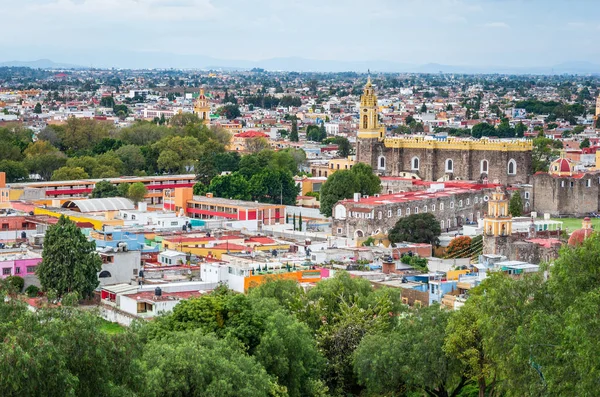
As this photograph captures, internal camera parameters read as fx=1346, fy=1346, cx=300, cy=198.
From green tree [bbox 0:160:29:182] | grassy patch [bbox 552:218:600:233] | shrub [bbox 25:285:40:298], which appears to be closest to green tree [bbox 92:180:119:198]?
green tree [bbox 0:160:29:182]

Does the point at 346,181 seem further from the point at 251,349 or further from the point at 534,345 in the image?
the point at 534,345

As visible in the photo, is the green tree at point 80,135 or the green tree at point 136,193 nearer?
the green tree at point 136,193

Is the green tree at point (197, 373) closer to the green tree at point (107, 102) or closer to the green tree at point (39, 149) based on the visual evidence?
the green tree at point (39, 149)

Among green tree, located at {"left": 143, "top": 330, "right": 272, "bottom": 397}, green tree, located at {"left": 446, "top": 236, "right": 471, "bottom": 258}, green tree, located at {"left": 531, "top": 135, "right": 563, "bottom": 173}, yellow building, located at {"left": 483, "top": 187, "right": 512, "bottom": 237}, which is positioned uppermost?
green tree, located at {"left": 143, "top": 330, "right": 272, "bottom": 397}

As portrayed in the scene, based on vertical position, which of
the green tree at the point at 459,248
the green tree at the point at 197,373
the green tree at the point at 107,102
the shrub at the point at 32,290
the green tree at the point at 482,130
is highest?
the green tree at the point at 197,373

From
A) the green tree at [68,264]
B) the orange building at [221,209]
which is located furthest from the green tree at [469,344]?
the orange building at [221,209]

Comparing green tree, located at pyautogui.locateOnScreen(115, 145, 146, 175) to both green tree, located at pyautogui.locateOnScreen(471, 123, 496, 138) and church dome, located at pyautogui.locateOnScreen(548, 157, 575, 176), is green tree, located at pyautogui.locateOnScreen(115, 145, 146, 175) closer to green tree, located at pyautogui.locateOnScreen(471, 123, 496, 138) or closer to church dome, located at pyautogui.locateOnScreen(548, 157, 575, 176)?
church dome, located at pyautogui.locateOnScreen(548, 157, 575, 176)
